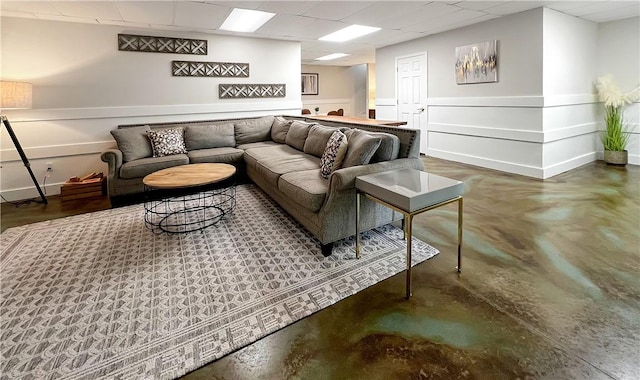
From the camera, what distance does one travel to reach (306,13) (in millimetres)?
4211

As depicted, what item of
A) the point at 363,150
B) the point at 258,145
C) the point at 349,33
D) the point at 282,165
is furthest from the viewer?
the point at 349,33

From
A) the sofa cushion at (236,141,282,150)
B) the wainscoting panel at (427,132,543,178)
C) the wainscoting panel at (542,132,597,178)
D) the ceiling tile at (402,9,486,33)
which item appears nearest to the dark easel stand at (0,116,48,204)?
the sofa cushion at (236,141,282,150)

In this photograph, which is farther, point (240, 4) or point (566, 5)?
point (566, 5)

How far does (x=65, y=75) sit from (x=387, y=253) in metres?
4.81

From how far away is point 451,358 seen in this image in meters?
1.50

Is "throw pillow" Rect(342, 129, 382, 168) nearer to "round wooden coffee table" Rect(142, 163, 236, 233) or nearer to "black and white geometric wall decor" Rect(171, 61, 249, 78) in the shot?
"round wooden coffee table" Rect(142, 163, 236, 233)

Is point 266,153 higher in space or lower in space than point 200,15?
lower

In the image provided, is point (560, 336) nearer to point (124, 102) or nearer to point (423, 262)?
point (423, 262)

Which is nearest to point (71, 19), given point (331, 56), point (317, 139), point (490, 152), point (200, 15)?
point (200, 15)

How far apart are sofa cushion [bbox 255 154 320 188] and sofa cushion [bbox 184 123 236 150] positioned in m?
1.30

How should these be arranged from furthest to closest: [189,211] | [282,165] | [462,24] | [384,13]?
[462,24], [384,13], [189,211], [282,165]

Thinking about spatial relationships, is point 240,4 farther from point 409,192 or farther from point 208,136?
point 409,192

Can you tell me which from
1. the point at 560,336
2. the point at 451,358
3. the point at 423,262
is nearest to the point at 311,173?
the point at 423,262

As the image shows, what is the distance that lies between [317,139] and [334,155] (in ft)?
3.15
